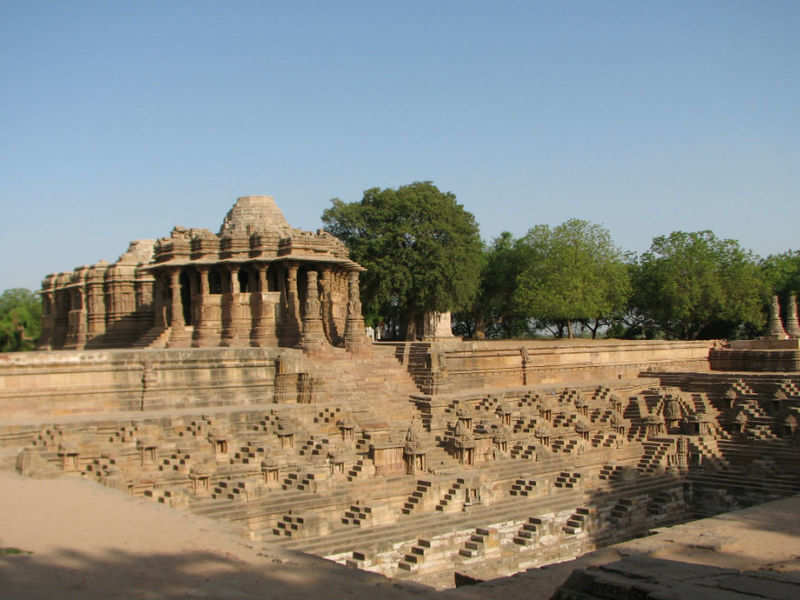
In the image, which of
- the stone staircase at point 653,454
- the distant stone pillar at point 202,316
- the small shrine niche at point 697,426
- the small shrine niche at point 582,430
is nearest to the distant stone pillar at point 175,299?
the distant stone pillar at point 202,316

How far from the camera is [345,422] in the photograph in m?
22.2

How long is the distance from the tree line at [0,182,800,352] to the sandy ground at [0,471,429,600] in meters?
28.4

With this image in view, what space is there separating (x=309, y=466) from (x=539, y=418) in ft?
30.4

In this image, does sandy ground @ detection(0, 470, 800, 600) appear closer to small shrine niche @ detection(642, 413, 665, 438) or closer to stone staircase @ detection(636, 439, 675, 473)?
stone staircase @ detection(636, 439, 675, 473)

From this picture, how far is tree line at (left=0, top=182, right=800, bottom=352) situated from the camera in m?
41.3

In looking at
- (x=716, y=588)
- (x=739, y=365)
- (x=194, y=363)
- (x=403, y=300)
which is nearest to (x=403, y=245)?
(x=403, y=300)

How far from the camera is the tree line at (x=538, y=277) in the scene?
41.3 meters

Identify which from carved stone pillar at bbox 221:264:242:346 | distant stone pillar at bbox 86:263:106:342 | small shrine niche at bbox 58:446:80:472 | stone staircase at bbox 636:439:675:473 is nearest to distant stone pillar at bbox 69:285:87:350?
distant stone pillar at bbox 86:263:106:342

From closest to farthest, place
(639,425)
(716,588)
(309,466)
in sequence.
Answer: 1. (716,588)
2. (309,466)
3. (639,425)

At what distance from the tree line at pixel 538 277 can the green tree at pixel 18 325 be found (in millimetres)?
114

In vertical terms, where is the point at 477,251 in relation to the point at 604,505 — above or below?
above

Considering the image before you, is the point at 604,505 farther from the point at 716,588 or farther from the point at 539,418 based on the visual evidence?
the point at 716,588

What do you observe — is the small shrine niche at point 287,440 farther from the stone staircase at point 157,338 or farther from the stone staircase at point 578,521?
the stone staircase at point 157,338

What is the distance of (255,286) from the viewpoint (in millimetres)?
28859
